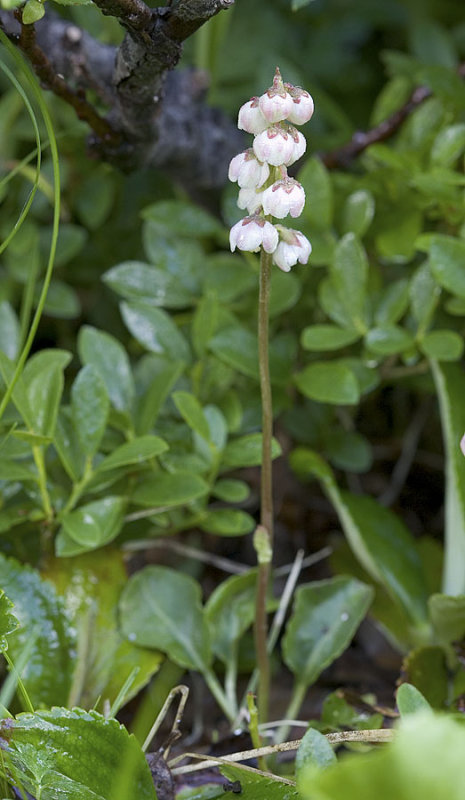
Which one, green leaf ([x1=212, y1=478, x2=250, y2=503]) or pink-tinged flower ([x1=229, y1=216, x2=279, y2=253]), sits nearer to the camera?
pink-tinged flower ([x1=229, y1=216, x2=279, y2=253])

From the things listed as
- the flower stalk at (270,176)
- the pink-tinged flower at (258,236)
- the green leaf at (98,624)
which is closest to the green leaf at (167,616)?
the green leaf at (98,624)

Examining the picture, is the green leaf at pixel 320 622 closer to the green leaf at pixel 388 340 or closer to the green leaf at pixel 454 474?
the green leaf at pixel 454 474

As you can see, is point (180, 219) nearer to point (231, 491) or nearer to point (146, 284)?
point (146, 284)

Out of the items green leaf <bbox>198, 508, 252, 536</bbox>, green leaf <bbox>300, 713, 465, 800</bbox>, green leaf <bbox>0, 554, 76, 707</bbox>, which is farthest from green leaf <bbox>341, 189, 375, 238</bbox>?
green leaf <bbox>300, 713, 465, 800</bbox>

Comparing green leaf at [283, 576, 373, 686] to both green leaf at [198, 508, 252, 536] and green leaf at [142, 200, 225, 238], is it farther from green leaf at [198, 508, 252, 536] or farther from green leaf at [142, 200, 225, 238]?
green leaf at [142, 200, 225, 238]

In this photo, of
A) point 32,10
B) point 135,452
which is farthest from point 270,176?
point 135,452

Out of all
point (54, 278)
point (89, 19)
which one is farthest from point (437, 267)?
point (89, 19)
